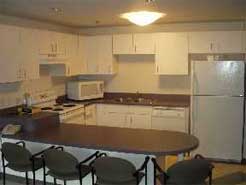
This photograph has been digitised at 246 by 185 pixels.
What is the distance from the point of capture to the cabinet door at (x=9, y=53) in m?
3.99

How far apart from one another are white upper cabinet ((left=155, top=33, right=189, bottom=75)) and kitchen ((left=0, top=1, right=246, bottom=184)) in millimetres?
17

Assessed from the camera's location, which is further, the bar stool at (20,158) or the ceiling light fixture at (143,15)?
the ceiling light fixture at (143,15)

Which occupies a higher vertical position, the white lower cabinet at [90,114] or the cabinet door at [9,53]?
the cabinet door at [9,53]

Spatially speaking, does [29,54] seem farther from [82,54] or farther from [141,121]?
[141,121]

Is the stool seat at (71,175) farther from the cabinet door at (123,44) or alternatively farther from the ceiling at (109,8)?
the cabinet door at (123,44)

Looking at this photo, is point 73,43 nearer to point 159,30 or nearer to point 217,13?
point 159,30

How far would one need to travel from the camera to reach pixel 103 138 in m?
3.44

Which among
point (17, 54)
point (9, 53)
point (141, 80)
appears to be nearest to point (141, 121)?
point (141, 80)

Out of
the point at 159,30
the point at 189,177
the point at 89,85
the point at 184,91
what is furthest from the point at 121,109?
the point at 189,177

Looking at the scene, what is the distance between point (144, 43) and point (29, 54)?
82.7 inches

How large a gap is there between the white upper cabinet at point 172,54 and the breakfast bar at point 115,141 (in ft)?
6.53

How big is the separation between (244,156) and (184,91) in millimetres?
1592

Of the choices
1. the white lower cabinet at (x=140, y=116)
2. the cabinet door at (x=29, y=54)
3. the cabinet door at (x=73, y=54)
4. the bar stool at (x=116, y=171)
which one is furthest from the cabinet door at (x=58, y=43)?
the bar stool at (x=116, y=171)

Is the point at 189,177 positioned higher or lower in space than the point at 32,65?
lower
